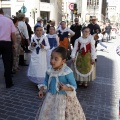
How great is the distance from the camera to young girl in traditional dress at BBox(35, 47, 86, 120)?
293cm

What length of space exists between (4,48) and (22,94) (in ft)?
3.82

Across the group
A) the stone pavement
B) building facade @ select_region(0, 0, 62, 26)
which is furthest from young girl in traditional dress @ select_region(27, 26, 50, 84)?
building facade @ select_region(0, 0, 62, 26)

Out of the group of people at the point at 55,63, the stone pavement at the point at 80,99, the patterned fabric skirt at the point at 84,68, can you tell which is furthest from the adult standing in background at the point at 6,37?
the patterned fabric skirt at the point at 84,68

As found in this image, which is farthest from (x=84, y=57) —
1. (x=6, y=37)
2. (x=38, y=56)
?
(x=6, y=37)

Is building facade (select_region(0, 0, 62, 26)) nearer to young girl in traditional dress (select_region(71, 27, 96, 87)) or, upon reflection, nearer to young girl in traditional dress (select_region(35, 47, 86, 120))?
young girl in traditional dress (select_region(71, 27, 96, 87))

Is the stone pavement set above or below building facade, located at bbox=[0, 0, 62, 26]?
below

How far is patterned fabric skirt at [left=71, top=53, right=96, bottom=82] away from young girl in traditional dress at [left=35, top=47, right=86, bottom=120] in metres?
2.98

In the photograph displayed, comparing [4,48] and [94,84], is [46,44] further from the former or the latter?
[94,84]

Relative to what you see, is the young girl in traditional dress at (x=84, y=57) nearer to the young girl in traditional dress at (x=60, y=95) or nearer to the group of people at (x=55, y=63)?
the group of people at (x=55, y=63)

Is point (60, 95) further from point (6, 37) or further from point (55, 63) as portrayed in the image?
point (6, 37)

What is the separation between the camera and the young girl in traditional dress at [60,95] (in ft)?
9.61

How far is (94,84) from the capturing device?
6559 millimetres

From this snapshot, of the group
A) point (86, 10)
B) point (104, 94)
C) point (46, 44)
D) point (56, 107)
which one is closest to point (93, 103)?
point (104, 94)

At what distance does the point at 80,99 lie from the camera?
5.31m
